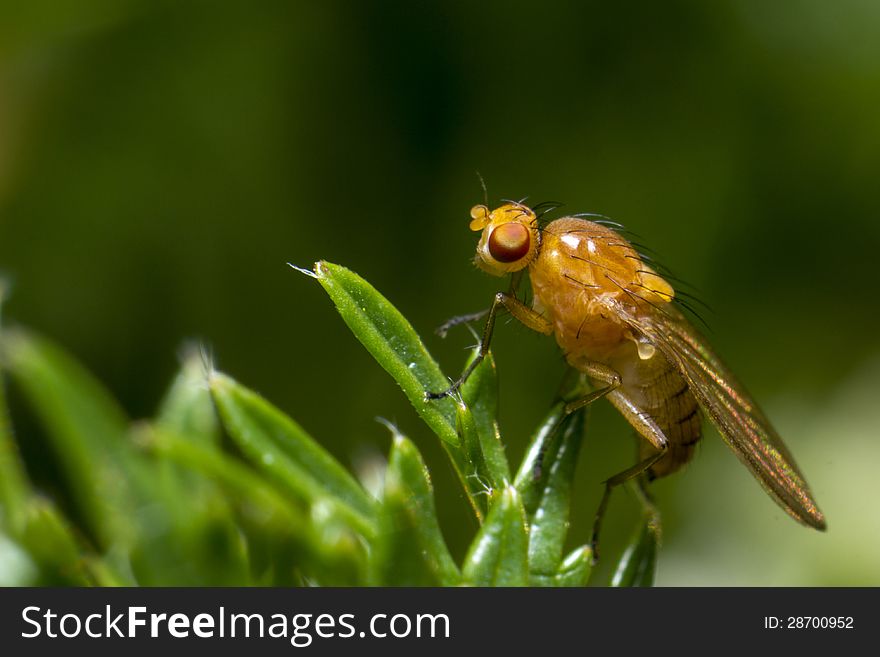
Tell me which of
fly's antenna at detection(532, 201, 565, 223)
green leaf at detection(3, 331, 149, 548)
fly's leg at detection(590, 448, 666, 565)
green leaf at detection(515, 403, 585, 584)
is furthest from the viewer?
fly's antenna at detection(532, 201, 565, 223)

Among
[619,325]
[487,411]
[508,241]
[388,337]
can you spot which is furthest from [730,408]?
[388,337]

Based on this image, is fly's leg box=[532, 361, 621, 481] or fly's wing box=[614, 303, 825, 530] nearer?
fly's leg box=[532, 361, 621, 481]

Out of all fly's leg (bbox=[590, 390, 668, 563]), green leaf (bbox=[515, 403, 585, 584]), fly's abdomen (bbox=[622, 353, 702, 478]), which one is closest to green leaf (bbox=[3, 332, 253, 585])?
green leaf (bbox=[515, 403, 585, 584])

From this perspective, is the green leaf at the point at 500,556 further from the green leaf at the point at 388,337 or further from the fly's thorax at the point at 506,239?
the fly's thorax at the point at 506,239

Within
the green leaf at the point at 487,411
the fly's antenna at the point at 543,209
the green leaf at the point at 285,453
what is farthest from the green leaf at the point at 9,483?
the fly's antenna at the point at 543,209

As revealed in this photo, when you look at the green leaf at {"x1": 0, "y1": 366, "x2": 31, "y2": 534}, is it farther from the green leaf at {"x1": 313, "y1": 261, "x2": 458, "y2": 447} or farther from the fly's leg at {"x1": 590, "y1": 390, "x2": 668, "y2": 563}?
the fly's leg at {"x1": 590, "y1": 390, "x2": 668, "y2": 563}

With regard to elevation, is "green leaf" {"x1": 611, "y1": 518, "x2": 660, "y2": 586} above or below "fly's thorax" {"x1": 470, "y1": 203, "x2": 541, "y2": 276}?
below
